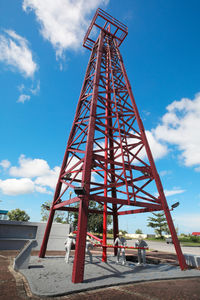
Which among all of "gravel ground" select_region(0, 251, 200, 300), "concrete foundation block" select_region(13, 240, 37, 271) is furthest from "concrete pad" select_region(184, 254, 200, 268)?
"concrete foundation block" select_region(13, 240, 37, 271)

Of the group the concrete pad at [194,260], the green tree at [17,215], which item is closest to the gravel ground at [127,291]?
the concrete pad at [194,260]

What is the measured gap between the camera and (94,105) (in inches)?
340

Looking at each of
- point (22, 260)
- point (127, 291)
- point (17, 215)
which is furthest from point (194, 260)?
point (17, 215)

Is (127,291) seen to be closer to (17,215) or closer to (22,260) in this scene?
(22,260)

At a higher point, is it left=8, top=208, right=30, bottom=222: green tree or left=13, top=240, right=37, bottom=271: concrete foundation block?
left=8, top=208, right=30, bottom=222: green tree

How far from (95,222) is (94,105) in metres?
35.8

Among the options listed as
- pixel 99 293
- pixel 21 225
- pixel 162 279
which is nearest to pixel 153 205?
pixel 162 279

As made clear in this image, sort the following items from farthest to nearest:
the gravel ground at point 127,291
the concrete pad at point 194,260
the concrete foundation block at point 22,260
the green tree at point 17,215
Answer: the green tree at point 17,215 < the concrete pad at point 194,260 < the concrete foundation block at point 22,260 < the gravel ground at point 127,291

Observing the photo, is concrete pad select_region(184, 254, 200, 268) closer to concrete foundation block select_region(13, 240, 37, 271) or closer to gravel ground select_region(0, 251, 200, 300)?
gravel ground select_region(0, 251, 200, 300)

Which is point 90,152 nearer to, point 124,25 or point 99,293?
point 99,293

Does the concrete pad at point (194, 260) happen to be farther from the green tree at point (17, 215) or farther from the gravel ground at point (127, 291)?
the green tree at point (17, 215)

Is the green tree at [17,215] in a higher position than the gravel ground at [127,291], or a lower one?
higher

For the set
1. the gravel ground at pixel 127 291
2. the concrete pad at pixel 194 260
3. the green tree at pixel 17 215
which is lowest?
the gravel ground at pixel 127 291

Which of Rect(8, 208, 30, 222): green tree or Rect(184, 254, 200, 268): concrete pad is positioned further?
Rect(8, 208, 30, 222): green tree
